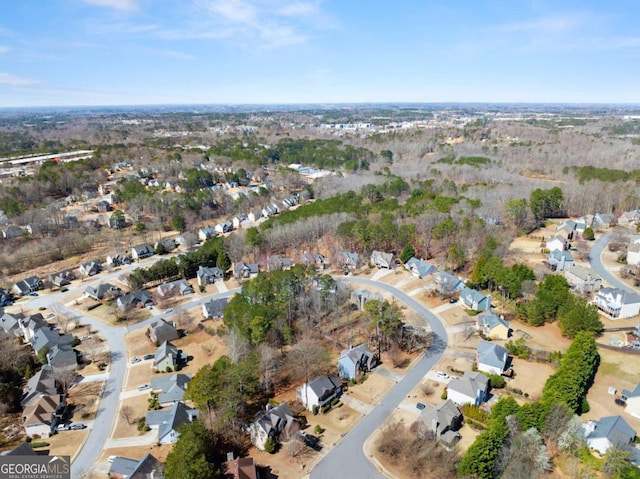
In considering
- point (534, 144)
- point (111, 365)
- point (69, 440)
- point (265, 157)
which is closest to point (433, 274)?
point (111, 365)

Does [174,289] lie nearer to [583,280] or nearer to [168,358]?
[168,358]

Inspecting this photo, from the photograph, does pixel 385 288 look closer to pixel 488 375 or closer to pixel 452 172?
pixel 488 375

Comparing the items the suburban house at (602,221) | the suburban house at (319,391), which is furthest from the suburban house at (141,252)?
the suburban house at (602,221)

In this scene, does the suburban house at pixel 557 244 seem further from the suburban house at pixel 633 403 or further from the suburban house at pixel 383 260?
the suburban house at pixel 633 403

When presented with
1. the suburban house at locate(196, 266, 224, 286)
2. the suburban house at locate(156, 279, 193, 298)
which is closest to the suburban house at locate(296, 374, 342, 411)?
the suburban house at locate(156, 279, 193, 298)

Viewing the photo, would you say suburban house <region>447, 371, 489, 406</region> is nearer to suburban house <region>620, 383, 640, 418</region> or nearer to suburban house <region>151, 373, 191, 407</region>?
suburban house <region>620, 383, 640, 418</region>

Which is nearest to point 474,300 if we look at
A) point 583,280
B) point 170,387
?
point 583,280
